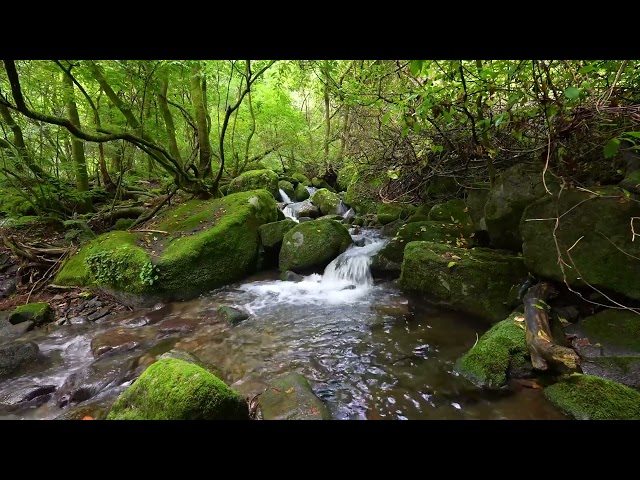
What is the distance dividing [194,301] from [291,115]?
1241 cm

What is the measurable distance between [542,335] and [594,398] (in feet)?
2.37

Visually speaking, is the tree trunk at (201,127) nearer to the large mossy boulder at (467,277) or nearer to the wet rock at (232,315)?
the wet rock at (232,315)

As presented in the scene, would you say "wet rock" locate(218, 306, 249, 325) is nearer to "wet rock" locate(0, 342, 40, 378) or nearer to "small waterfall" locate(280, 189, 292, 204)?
"wet rock" locate(0, 342, 40, 378)

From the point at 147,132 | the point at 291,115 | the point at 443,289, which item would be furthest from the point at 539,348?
the point at 291,115

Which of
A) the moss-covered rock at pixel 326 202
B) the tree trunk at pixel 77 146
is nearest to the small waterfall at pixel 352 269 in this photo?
the moss-covered rock at pixel 326 202

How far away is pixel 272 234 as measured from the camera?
8.13 metres

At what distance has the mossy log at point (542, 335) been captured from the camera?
314cm

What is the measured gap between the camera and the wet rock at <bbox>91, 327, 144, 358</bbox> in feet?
15.4

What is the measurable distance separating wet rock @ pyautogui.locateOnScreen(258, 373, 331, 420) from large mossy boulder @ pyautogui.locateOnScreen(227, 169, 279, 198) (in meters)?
9.67

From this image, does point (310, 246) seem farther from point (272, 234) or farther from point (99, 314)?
point (99, 314)

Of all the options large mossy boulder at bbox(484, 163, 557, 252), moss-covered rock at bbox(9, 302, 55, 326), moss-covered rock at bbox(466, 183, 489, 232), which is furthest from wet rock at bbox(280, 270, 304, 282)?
moss-covered rock at bbox(9, 302, 55, 326)

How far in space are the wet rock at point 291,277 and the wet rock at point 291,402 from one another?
392 cm

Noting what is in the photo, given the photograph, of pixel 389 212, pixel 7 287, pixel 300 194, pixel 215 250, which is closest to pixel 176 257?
pixel 215 250

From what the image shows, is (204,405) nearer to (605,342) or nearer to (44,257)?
(605,342)
